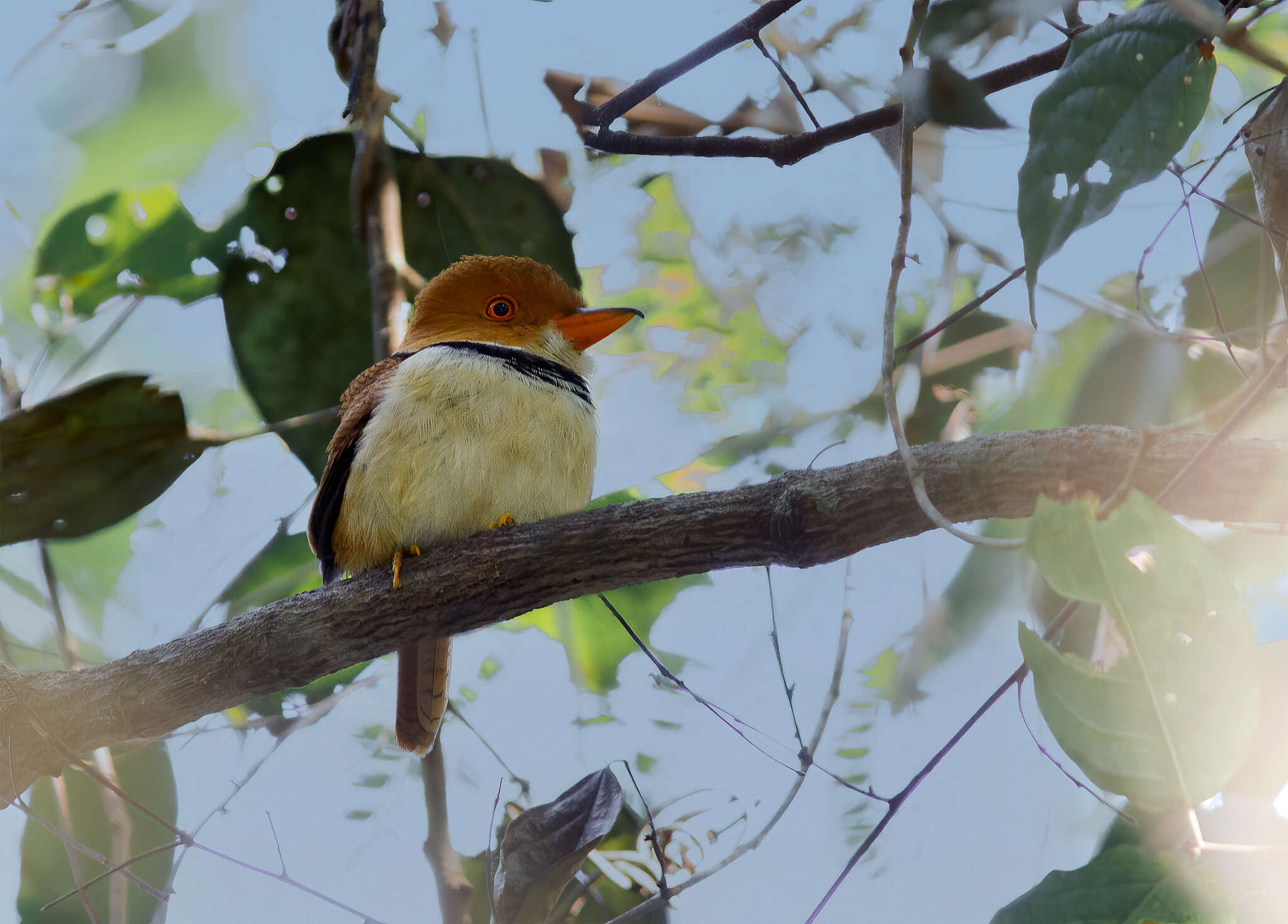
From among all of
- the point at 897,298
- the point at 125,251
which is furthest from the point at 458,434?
the point at 125,251

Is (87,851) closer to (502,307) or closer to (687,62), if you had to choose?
(502,307)

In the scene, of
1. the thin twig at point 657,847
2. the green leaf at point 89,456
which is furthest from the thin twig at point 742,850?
the green leaf at point 89,456

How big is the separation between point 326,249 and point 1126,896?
2.55 metres

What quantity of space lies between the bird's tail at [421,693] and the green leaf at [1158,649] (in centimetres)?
147

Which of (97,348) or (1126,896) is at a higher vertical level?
(97,348)

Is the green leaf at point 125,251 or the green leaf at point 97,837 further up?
the green leaf at point 125,251

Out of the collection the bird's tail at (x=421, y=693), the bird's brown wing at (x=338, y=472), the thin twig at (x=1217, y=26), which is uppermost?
the bird's brown wing at (x=338, y=472)

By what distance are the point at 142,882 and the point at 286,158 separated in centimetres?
186

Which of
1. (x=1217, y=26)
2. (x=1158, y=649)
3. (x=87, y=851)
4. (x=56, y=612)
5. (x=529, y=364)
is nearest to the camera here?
(x=1158, y=649)

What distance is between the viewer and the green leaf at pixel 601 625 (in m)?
2.39

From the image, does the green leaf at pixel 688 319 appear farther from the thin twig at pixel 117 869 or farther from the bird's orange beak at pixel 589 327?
the thin twig at pixel 117 869

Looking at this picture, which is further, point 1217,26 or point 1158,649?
point 1217,26

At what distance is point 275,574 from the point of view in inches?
101

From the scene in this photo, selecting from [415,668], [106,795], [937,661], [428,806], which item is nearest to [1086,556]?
[937,661]
